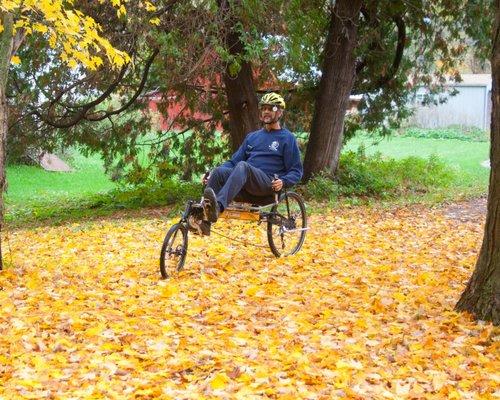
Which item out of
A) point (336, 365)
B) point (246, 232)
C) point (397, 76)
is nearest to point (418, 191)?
point (397, 76)

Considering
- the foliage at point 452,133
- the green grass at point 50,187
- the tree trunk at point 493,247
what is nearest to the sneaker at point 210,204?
the tree trunk at point 493,247

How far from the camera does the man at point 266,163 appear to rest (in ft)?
27.3

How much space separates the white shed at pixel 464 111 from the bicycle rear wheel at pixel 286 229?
1421 inches

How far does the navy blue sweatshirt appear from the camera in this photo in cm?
875

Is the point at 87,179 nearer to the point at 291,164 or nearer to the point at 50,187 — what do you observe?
the point at 50,187

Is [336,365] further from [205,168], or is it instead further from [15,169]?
[15,169]

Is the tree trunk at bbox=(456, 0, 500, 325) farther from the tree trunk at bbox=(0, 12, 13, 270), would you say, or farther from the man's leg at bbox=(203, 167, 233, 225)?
the tree trunk at bbox=(0, 12, 13, 270)

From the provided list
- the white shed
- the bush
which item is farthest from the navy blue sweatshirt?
the white shed

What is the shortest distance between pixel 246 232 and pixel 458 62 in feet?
35.1

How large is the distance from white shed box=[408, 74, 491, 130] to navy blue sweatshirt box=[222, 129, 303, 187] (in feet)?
122

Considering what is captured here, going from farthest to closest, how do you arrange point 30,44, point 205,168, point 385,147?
point 385,147 < point 205,168 < point 30,44

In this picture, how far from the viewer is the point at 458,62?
20266 mm

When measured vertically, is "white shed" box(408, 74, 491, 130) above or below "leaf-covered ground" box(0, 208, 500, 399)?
above

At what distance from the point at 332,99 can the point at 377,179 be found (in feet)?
6.15
